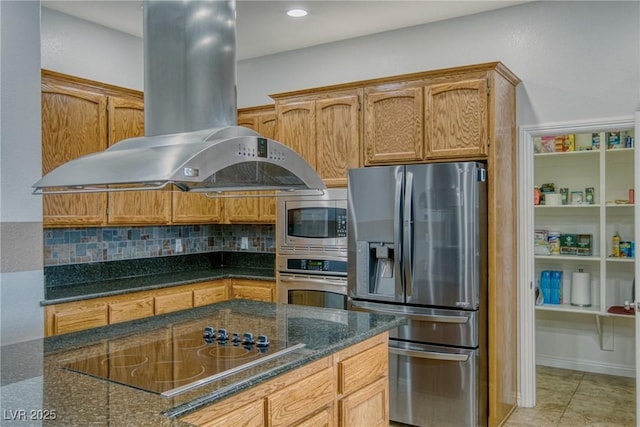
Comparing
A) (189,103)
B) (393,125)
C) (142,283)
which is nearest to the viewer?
(189,103)

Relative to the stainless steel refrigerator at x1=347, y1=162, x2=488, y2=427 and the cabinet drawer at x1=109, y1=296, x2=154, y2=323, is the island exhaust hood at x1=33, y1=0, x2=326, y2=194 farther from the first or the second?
the cabinet drawer at x1=109, y1=296, x2=154, y2=323

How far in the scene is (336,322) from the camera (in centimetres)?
249

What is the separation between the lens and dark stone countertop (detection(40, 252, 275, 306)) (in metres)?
3.76

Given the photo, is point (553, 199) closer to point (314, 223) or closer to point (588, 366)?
point (588, 366)

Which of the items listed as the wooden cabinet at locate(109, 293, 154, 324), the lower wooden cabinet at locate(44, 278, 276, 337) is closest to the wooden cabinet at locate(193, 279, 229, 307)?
the lower wooden cabinet at locate(44, 278, 276, 337)

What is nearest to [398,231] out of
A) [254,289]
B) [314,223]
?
[314,223]

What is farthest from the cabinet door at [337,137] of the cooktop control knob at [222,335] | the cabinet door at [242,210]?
the cooktop control knob at [222,335]

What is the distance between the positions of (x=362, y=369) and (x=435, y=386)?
1291 millimetres

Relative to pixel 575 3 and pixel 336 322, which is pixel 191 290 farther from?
pixel 575 3

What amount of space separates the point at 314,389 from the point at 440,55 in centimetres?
302

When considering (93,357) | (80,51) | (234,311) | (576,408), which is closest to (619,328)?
(576,408)

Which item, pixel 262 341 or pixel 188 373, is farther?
pixel 262 341

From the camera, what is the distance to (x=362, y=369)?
7.79 ft

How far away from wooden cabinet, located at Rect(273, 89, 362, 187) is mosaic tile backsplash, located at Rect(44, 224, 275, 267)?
3.93 ft
